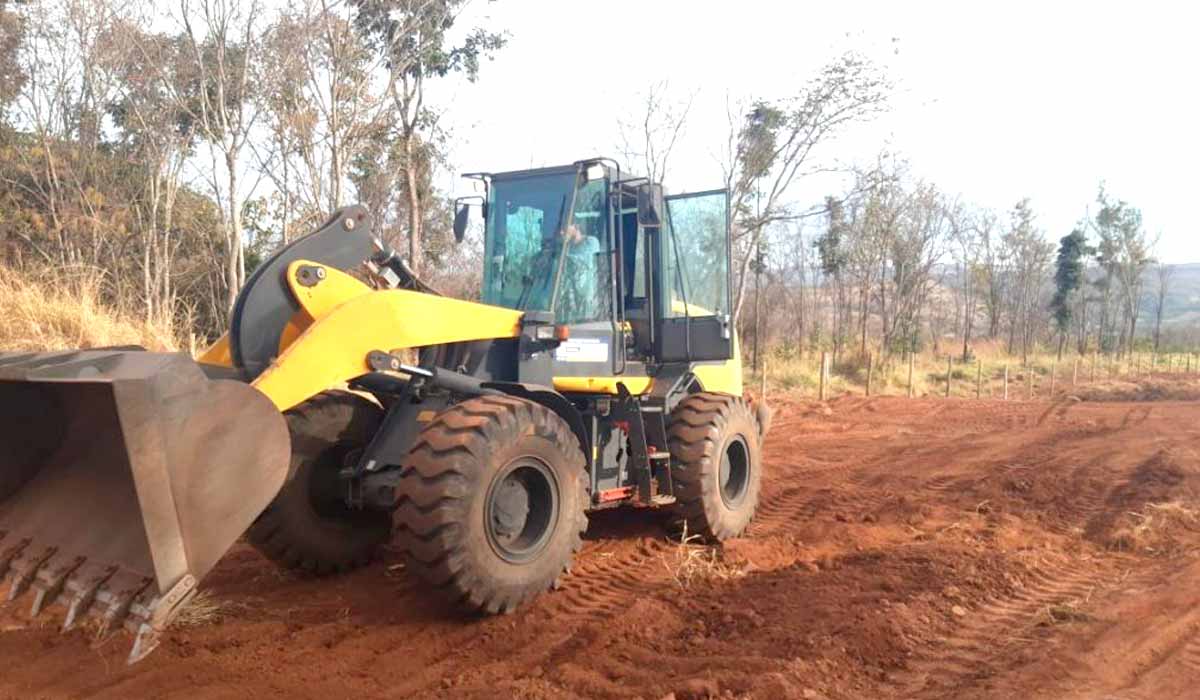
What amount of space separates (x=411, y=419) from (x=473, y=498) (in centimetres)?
98

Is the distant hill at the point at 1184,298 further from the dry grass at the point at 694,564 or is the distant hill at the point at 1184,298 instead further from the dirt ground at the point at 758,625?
the dry grass at the point at 694,564

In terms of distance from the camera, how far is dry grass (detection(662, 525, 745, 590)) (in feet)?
17.6

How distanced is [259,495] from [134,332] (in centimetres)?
805

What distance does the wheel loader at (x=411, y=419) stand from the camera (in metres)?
3.44

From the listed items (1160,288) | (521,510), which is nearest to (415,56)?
(521,510)

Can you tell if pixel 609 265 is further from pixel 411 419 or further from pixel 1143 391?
pixel 1143 391

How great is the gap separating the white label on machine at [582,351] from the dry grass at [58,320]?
559cm

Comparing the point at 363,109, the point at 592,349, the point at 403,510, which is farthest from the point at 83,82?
the point at 403,510

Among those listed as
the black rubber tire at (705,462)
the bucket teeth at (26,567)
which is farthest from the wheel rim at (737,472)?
the bucket teeth at (26,567)

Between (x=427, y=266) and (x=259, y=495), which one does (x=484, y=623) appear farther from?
(x=427, y=266)

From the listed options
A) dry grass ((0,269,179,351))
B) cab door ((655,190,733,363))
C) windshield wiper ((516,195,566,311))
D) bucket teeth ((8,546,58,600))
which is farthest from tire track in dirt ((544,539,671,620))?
dry grass ((0,269,179,351))

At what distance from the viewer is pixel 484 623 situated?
4.43 meters

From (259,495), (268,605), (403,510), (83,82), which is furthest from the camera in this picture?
(83,82)

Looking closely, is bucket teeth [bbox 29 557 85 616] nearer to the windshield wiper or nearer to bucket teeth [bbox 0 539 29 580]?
bucket teeth [bbox 0 539 29 580]
